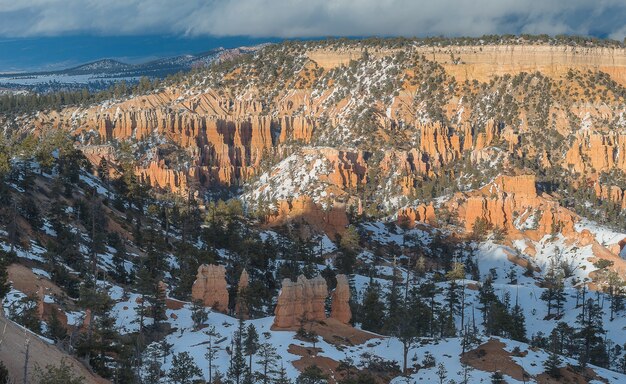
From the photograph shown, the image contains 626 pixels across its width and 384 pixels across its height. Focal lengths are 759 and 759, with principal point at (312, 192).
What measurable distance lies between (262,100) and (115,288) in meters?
128

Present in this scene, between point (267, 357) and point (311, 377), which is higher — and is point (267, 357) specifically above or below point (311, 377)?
below

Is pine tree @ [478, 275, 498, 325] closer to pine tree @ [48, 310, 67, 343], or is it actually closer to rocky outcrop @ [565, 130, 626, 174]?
pine tree @ [48, 310, 67, 343]

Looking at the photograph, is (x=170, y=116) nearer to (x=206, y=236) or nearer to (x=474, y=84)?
(x=474, y=84)

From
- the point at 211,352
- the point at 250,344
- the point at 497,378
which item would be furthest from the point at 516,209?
the point at 250,344

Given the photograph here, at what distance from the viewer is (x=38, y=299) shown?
161 feet

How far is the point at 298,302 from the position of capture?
2388 inches

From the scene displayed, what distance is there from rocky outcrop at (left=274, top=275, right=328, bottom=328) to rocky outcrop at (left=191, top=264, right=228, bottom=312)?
24.4 feet

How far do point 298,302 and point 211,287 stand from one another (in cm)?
927

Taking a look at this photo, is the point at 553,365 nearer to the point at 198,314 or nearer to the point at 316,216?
the point at 198,314

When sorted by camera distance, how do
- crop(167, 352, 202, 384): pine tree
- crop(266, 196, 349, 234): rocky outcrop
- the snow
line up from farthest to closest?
1. crop(266, 196, 349, 234): rocky outcrop
2. the snow
3. crop(167, 352, 202, 384): pine tree

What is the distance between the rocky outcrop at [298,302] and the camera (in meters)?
60.1

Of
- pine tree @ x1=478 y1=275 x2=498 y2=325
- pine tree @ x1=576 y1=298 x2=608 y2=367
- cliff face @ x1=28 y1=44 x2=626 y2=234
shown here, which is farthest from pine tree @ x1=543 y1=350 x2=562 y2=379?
cliff face @ x1=28 y1=44 x2=626 y2=234

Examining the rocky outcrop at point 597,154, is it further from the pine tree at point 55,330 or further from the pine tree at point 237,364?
the pine tree at point 55,330

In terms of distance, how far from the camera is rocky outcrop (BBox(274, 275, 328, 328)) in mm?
60062
